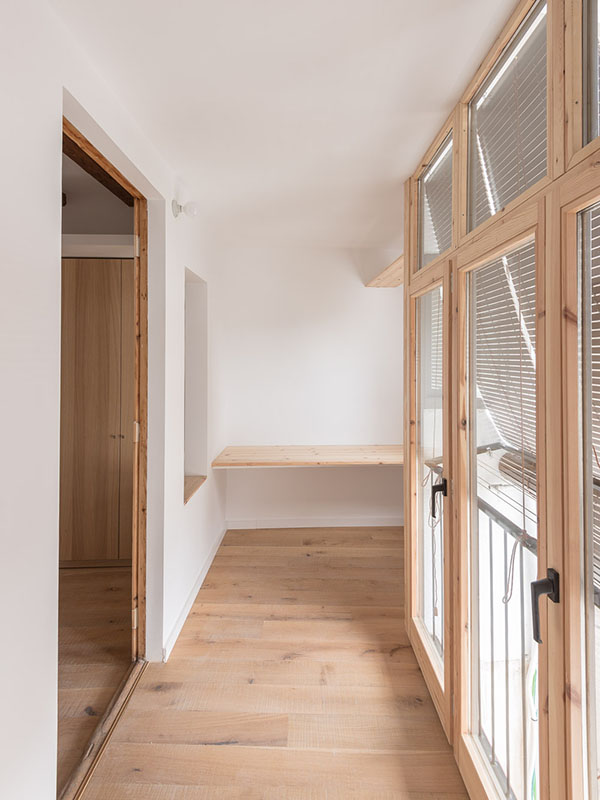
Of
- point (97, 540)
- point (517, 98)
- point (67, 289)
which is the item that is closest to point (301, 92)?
point (517, 98)

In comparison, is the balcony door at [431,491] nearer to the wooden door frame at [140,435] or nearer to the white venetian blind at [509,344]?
the white venetian blind at [509,344]

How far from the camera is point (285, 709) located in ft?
6.53

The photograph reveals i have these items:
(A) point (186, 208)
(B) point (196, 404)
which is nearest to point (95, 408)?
(B) point (196, 404)

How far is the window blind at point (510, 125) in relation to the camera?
115cm

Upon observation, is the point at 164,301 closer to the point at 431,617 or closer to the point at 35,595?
the point at 35,595

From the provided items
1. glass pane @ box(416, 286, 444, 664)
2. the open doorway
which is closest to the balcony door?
glass pane @ box(416, 286, 444, 664)

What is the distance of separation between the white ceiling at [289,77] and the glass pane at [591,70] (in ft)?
1.48

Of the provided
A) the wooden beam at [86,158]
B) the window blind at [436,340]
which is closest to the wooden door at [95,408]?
the wooden beam at [86,158]

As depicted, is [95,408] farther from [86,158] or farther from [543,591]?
[543,591]

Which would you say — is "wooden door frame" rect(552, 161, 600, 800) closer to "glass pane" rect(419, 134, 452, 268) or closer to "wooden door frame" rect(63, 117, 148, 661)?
"glass pane" rect(419, 134, 452, 268)

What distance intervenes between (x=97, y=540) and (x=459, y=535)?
2.74m

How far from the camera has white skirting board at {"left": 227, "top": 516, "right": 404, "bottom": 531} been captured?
4254 mm

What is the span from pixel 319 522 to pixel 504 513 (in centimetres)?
304

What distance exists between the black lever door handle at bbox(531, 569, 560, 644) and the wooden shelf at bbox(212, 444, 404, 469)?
246 centimetres
